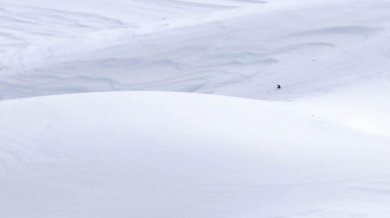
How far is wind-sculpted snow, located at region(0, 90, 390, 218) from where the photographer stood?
2250 mm

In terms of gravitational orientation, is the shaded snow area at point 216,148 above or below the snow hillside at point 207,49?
above

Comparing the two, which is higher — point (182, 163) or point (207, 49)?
point (182, 163)

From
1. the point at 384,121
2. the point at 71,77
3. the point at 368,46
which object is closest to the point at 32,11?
the point at 71,77

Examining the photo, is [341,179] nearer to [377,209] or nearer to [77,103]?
[377,209]

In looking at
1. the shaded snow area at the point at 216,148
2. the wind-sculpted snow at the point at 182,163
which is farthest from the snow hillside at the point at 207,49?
the wind-sculpted snow at the point at 182,163

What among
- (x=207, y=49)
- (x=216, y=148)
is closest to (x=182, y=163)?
(x=216, y=148)

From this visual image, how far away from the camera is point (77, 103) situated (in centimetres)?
304

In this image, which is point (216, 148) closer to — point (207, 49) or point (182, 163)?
point (182, 163)

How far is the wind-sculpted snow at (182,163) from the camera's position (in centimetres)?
225

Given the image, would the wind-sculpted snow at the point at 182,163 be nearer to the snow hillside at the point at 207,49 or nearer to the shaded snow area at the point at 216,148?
the shaded snow area at the point at 216,148

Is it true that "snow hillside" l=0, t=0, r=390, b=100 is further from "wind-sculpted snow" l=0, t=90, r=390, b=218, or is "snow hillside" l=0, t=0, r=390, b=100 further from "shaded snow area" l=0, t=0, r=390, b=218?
"wind-sculpted snow" l=0, t=90, r=390, b=218

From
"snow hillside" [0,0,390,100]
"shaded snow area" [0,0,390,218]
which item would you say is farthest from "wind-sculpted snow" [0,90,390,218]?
"snow hillside" [0,0,390,100]

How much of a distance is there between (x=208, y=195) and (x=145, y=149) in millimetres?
378

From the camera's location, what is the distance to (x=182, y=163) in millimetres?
2451
